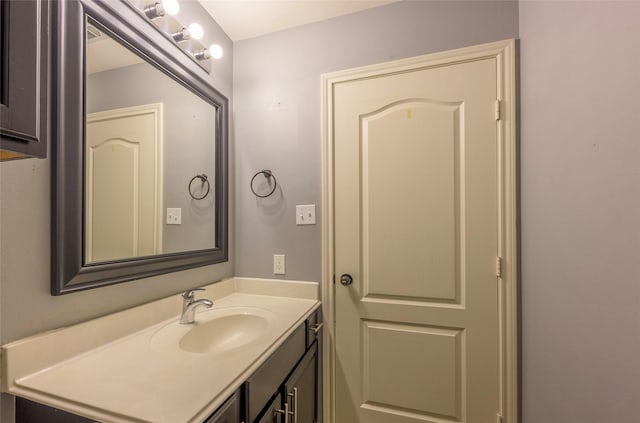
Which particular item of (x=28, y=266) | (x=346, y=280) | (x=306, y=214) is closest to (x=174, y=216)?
(x=28, y=266)

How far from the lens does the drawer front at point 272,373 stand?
78 cm

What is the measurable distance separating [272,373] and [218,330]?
431 millimetres

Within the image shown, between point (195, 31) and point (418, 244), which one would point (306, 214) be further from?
point (195, 31)

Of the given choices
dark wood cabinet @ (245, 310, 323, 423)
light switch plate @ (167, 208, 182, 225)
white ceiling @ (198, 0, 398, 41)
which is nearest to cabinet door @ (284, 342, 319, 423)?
dark wood cabinet @ (245, 310, 323, 423)

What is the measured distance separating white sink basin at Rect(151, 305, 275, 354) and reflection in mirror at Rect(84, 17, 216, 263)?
335mm

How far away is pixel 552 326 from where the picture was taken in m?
0.87

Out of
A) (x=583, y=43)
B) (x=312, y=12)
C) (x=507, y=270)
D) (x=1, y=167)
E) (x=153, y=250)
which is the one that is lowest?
(x=507, y=270)

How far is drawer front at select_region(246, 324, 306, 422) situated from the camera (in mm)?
778

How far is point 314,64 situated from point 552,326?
163 cm

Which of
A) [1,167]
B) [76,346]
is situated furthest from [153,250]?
[1,167]

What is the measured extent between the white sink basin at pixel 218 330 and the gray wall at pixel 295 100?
35 cm

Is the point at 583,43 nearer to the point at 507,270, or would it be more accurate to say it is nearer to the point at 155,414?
the point at 507,270

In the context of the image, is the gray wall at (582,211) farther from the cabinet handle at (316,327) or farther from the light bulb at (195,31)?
the light bulb at (195,31)

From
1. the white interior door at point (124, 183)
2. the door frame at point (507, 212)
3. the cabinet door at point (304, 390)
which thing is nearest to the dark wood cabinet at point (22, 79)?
the white interior door at point (124, 183)
